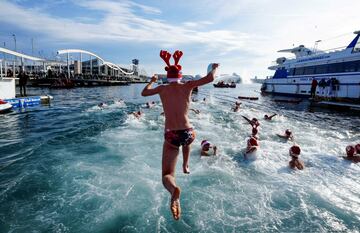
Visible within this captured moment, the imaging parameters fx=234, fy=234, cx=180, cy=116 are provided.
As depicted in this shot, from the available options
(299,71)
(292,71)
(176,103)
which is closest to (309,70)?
(299,71)

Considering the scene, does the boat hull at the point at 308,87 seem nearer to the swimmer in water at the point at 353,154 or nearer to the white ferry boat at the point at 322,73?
the white ferry boat at the point at 322,73

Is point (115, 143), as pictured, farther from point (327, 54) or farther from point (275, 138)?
point (327, 54)

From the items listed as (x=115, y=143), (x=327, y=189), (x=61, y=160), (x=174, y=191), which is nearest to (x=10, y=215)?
(x=61, y=160)

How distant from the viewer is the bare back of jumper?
14.4 feet

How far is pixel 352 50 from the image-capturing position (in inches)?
1278

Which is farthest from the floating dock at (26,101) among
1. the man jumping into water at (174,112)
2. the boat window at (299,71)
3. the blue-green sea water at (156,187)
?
the boat window at (299,71)

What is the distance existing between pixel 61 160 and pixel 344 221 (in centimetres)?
971

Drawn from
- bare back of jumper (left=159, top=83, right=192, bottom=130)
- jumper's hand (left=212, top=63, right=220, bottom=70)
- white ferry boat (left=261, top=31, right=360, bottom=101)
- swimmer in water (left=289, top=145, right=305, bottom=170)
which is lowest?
swimmer in water (left=289, top=145, right=305, bottom=170)

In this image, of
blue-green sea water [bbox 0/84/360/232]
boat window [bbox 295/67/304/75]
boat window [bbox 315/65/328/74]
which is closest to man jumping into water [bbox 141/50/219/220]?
blue-green sea water [bbox 0/84/360/232]

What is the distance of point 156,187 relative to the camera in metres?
7.49

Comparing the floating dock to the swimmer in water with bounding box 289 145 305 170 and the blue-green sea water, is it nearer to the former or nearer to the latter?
the blue-green sea water

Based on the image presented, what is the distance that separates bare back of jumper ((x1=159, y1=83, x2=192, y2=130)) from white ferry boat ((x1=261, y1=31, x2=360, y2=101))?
105 feet

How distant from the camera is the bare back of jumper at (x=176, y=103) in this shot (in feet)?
14.4

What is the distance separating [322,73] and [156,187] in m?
39.4
